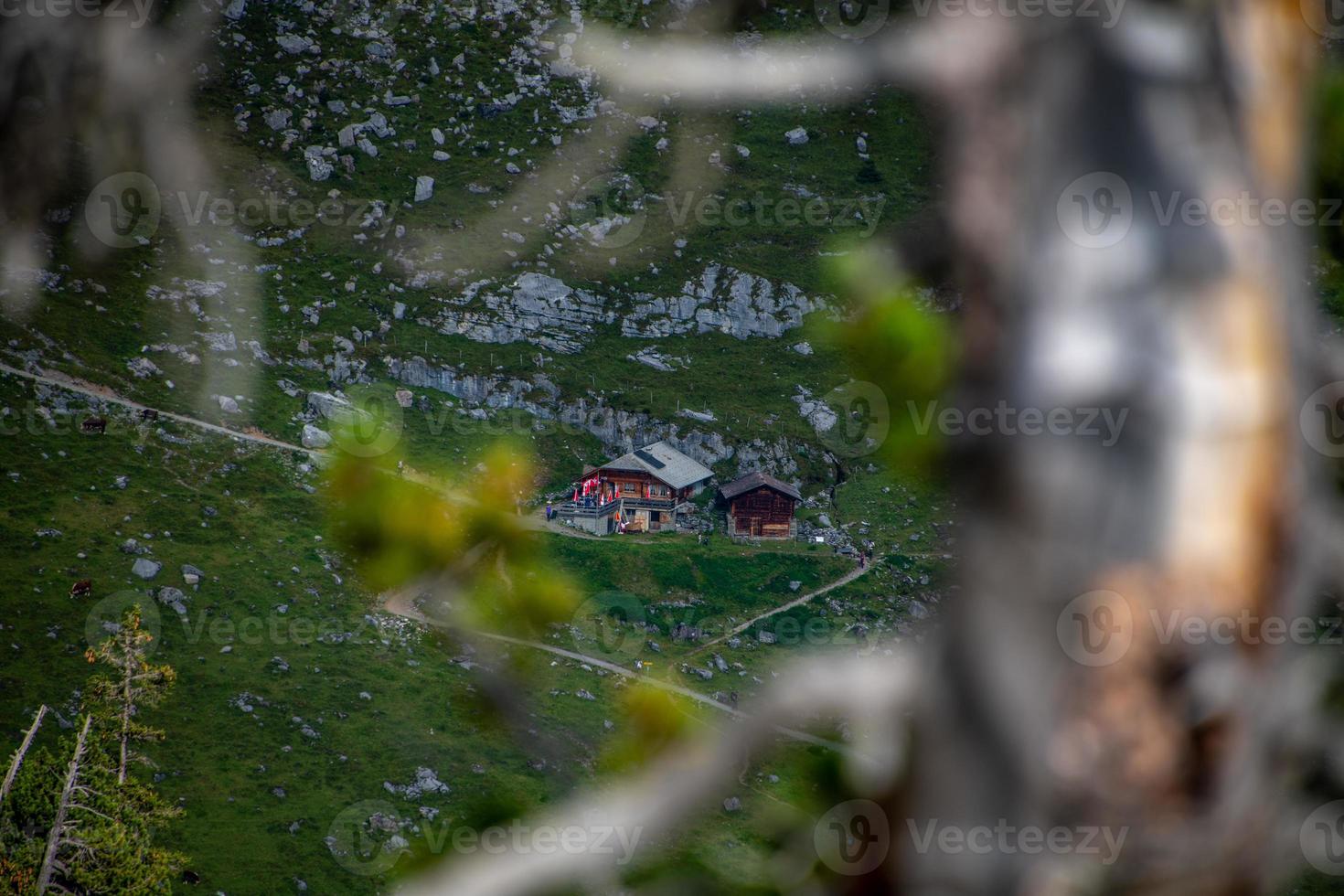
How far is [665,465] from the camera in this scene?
6081 cm

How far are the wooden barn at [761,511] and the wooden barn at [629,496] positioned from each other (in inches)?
119

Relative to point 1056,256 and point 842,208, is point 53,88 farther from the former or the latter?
point 842,208

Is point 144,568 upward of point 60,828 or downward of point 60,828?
downward

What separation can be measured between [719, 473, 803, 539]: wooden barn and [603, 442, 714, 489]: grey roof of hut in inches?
106

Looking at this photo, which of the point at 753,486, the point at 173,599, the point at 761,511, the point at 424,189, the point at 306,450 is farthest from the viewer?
the point at 424,189

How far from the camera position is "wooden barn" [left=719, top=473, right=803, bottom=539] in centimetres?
5944

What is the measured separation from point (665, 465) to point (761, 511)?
20.0ft

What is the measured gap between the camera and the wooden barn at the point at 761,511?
5944cm

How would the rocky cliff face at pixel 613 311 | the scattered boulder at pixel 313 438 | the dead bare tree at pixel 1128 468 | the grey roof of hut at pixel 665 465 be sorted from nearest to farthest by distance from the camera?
the dead bare tree at pixel 1128 468, the scattered boulder at pixel 313 438, the grey roof of hut at pixel 665 465, the rocky cliff face at pixel 613 311

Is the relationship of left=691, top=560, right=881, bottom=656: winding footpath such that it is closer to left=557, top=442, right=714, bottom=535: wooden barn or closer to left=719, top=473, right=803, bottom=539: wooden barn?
left=719, top=473, right=803, bottom=539: wooden barn

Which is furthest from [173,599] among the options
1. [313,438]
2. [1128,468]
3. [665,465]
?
[1128,468]

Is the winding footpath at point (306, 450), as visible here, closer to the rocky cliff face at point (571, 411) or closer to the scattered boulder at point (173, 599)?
the scattered boulder at point (173, 599)

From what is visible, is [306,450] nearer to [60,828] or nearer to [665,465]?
[665,465]

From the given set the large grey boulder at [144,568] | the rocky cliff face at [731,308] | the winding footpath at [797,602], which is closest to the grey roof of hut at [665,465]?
the winding footpath at [797,602]
